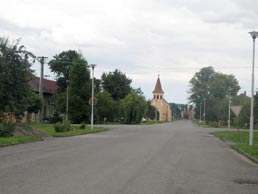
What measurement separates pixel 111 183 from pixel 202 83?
125161 millimetres

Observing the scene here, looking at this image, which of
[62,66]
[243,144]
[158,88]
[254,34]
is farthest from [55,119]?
[158,88]

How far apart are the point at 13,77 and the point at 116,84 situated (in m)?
85.3

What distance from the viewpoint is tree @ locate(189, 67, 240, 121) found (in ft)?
383

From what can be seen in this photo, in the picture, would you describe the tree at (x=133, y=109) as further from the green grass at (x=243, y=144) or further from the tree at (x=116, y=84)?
the green grass at (x=243, y=144)

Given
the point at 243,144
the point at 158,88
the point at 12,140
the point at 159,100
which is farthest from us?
the point at 158,88

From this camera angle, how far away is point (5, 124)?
1158 inches

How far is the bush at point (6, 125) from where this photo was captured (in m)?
29.0

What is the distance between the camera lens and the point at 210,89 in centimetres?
12612

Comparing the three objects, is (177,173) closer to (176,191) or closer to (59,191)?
(176,191)

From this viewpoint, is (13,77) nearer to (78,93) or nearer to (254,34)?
(254,34)

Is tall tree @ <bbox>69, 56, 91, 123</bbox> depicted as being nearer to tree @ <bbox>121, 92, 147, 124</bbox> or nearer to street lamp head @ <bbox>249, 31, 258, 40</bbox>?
tree @ <bbox>121, 92, 147, 124</bbox>

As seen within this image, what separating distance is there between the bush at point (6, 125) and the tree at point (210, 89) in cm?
8268

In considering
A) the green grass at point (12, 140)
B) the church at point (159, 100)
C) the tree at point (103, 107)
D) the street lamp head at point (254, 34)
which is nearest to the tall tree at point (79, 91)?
the tree at point (103, 107)

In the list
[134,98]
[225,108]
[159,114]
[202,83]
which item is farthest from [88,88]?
[159,114]
